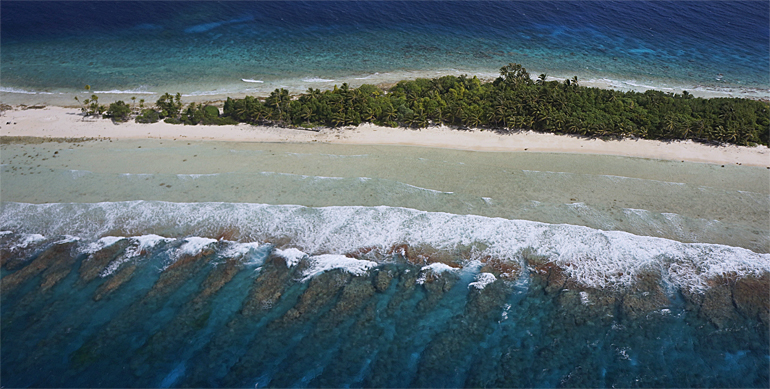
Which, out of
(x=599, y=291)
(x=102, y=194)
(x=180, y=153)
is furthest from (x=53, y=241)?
(x=599, y=291)

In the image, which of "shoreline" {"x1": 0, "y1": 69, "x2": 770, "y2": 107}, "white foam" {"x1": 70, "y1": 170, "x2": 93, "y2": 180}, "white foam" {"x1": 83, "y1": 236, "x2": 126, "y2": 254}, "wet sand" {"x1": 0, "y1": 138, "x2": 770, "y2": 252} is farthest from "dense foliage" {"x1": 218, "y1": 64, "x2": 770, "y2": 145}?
"white foam" {"x1": 83, "y1": 236, "x2": 126, "y2": 254}

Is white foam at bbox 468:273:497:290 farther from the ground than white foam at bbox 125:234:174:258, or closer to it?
closer to it

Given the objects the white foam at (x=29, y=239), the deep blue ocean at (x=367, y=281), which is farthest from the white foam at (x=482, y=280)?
the white foam at (x=29, y=239)

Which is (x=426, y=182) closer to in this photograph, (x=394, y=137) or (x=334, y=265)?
(x=394, y=137)

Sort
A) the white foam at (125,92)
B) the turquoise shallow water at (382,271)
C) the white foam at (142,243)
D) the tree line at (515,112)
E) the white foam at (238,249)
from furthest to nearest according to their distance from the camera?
1. the white foam at (125,92)
2. the tree line at (515,112)
3. the white foam at (142,243)
4. the white foam at (238,249)
5. the turquoise shallow water at (382,271)

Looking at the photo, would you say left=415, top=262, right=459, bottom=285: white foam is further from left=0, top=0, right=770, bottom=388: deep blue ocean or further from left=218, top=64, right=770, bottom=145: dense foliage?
left=218, top=64, right=770, bottom=145: dense foliage

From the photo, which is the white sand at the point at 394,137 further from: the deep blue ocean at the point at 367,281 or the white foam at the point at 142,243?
the white foam at the point at 142,243
